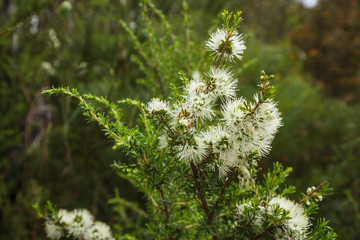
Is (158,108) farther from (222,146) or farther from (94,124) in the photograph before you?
(94,124)

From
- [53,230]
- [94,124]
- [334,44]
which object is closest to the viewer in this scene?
[53,230]

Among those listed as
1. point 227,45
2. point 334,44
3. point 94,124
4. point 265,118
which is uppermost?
point 334,44

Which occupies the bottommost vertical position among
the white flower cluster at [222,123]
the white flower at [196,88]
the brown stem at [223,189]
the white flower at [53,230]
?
the white flower at [53,230]

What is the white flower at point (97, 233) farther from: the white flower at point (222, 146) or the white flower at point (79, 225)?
the white flower at point (222, 146)

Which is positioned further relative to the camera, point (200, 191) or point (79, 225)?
point (79, 225)

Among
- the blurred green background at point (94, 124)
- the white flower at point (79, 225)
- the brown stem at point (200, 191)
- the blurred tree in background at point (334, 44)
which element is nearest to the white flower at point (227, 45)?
the brown stem at point (200, 191)

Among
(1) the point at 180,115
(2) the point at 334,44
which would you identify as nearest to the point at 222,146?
(1) the point at 180,115

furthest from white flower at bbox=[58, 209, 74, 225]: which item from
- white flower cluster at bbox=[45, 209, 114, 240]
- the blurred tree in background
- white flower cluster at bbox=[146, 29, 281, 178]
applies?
the blurred tree in background

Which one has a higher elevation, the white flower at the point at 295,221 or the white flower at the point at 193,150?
the white flower at the point at 193,150
